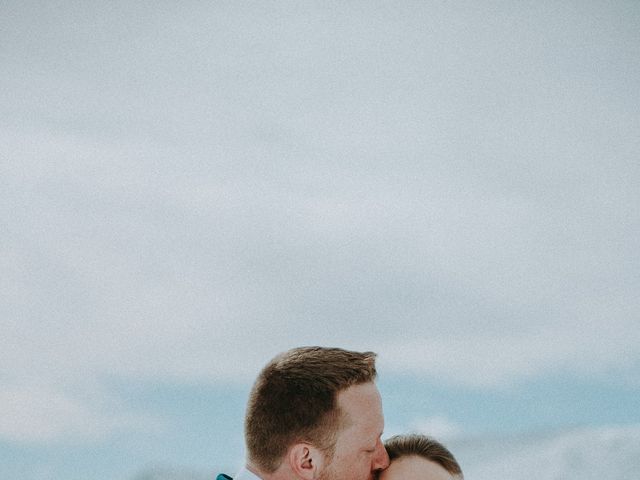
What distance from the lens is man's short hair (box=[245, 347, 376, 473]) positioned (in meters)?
2.12

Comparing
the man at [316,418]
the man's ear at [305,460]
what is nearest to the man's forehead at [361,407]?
the man at [316,418]

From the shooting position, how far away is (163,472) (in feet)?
30.9

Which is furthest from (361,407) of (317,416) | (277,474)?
(277,474)

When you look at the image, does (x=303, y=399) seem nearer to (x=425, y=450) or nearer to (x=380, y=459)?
(x=380, y=459)

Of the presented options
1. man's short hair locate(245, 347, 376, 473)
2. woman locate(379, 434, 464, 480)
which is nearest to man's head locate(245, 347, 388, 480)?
man's short hair locate(245, 347, 376, 473)

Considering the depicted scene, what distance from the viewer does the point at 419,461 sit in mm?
2283

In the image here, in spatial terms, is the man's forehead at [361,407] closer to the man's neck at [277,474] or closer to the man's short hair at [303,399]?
the man's short hair at [303,399]

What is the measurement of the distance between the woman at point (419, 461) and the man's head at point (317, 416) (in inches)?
5.2

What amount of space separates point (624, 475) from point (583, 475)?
0.35 metres

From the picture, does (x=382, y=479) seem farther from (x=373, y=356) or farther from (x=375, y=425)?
(x=373, y=356)

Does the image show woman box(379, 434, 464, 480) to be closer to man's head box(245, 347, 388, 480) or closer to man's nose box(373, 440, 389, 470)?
man's nose box(373, 440, 389, 470)

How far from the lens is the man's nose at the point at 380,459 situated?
2234 millimetres

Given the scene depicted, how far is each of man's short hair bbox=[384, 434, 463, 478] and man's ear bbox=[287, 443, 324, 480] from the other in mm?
259

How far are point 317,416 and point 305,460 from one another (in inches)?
4.5
